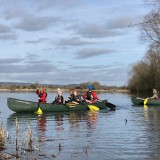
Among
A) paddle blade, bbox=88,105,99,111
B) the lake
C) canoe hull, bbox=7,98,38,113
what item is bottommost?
the lake

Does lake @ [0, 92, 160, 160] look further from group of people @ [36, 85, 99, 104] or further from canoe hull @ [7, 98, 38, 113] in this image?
group of people @ [36, 85, 99, 104]

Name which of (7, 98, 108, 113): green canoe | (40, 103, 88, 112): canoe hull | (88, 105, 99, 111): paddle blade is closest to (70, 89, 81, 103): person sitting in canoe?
(40, 103, 88, 112): canoe hull

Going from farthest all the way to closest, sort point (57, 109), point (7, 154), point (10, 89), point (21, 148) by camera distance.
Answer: point (10, 89), point (57, 109), point (21, 148), point (7, 154)

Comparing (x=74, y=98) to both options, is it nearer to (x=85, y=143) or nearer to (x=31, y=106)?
(x=31, y=106)

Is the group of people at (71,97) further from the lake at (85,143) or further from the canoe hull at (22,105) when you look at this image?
the lake at (85,143)

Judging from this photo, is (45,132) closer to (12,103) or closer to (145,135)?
(145,135)

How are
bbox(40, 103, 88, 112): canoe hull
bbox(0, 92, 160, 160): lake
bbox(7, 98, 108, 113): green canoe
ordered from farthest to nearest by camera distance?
bbox(40, 103, 88, 112): canoe hull
bbox(7, 98, 108, 113): green canoe
bbox(0, 92, 160, 160): lake

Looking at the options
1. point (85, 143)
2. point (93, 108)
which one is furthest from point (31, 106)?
point (85, 143)

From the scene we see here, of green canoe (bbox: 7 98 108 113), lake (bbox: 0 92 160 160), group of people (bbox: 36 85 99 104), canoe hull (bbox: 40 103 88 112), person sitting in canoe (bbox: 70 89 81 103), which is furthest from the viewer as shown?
person sitting in canoe (bbox: 70 89 81 103)

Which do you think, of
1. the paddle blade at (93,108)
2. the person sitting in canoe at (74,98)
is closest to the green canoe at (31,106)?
the person sitting in canoe at (74,98)

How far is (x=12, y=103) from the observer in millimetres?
26234

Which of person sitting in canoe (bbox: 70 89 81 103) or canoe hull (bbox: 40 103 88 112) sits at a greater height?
person sitting in canoe (bbox: 70 89 81 103)

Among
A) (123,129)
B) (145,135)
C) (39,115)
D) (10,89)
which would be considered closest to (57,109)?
(39,115)

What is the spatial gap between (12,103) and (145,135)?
1332cm
